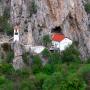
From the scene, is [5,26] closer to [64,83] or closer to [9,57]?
[9,57]

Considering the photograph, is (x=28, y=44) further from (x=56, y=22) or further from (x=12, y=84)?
(x=12, y=84)

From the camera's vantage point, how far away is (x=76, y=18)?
203 feet

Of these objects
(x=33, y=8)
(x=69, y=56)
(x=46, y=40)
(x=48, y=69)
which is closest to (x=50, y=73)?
(x=48, y=69)

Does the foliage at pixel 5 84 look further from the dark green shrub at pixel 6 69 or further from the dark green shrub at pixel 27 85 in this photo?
the dark green shrub at pixel 6 69

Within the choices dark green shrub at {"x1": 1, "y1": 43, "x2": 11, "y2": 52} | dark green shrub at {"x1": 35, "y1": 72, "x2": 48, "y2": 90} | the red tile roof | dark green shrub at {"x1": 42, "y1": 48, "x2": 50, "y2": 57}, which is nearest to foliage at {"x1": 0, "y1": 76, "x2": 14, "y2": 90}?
dark green shrub at {"x1": 35, "y1": 72, "x2": 48, "y2": 90}

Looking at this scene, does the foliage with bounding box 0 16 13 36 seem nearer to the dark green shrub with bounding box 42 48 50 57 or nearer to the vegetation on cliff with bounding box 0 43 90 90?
the vegetation on cliff with bounding box 0 43 90 90

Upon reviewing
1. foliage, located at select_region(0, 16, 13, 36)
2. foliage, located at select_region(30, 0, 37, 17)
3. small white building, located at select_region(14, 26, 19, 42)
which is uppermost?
foliage, located at select_region(30, 0, 37, 17)

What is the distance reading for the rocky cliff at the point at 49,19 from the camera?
58.6m

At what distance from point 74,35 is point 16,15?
24.0ft

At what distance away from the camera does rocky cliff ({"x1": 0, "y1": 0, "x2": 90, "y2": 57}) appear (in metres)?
58.6

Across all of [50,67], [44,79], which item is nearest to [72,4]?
[50,67]

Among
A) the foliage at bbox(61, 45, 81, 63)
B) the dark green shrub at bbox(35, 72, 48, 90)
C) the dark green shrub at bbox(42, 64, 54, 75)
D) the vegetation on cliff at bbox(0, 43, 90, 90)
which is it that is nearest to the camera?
the vegetation on cliff at bbox(0, 43, 90, 90)

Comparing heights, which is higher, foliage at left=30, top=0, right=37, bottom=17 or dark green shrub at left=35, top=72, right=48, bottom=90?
foliage at left=30, top=0, right=37, bottom=17

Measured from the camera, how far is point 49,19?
196ft
